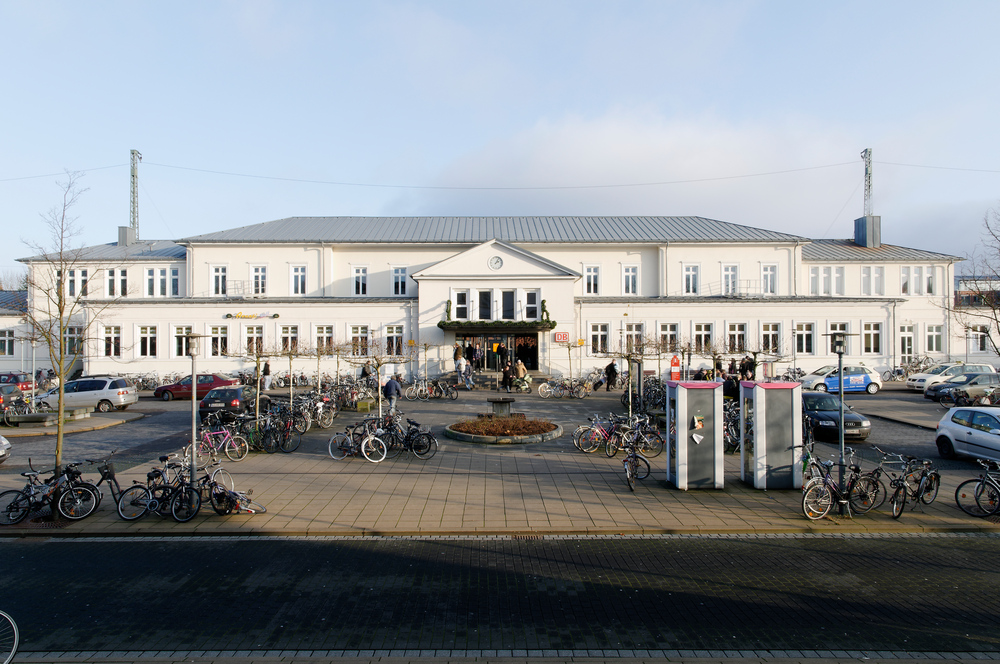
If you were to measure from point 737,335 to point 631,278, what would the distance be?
854cm

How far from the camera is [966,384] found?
28.1m

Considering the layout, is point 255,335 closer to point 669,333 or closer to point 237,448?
point 237,448

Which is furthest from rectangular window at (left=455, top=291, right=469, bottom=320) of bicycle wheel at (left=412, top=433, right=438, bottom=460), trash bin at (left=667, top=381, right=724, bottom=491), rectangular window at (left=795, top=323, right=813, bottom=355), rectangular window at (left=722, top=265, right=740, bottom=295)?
trash bin at (left=667, top=381, right=724, bottom=491)

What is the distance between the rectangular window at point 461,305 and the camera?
3866cm

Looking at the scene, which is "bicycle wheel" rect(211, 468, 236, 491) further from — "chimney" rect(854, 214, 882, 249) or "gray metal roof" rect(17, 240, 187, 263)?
"chimney" rect(854, 214, 882, 249)

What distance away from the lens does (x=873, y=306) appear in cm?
3988

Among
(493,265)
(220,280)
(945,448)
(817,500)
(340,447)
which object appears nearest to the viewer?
(817,500)

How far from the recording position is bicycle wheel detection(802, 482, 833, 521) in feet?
32.9

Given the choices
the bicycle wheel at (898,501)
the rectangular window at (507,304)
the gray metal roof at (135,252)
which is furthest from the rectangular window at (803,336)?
the gray metal roof at (135,252)

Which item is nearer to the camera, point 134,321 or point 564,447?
point 564,447

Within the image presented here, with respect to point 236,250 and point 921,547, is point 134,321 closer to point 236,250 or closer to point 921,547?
point 236,250

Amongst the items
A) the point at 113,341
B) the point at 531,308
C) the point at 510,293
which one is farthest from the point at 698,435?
the point at 113,341

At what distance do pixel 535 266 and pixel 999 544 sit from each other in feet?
102

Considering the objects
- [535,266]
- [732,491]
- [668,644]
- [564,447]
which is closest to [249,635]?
[668,644]
